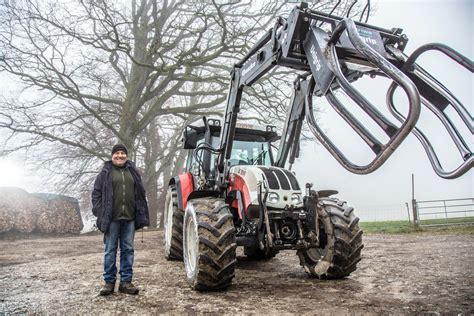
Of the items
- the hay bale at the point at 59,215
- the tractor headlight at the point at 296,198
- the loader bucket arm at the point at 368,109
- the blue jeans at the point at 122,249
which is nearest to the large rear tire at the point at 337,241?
the tractor headlight at the point at 296,198

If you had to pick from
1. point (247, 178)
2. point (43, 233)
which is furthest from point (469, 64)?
point (43, 233)

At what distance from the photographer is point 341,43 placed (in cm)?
388

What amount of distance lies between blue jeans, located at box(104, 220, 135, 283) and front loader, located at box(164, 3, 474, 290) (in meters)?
0.74

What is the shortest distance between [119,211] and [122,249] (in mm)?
487

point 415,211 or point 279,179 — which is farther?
point 415,211

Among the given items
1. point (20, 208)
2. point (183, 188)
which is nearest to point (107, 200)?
point (183, 188)

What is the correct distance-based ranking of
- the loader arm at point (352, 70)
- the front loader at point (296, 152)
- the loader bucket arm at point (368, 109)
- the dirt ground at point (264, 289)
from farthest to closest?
the dirt ground at point (264, 289) < the front loader at point (296, 152) < the loader arm at point (352, 70) < the loader bucket arm at point (368, 109)

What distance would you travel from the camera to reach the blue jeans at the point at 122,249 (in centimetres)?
477

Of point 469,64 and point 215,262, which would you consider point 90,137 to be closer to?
point 215,262

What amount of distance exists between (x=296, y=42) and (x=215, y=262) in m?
2.58

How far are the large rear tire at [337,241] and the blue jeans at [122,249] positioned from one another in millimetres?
2378

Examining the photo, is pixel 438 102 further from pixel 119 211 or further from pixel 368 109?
pixel 119 211

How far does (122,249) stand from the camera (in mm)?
4906

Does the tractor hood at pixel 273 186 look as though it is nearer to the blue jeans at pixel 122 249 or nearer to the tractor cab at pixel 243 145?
the tractor cab at pixel 243 145
